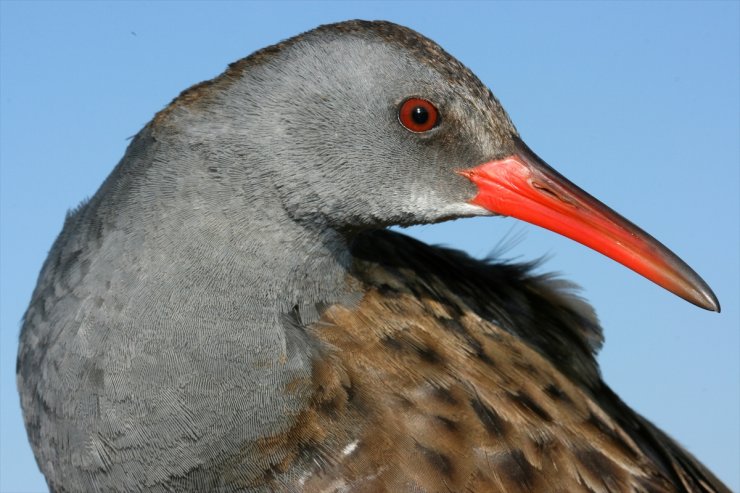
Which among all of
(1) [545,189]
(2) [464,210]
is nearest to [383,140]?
(2) [464,210]

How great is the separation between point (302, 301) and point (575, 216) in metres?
1.20

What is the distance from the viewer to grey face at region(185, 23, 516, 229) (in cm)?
377

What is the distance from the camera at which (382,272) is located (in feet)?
14.1

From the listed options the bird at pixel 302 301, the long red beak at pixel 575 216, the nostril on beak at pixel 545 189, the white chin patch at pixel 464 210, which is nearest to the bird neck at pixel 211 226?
the bird at pixel 302 301

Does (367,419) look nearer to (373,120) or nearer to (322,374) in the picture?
(322,374)

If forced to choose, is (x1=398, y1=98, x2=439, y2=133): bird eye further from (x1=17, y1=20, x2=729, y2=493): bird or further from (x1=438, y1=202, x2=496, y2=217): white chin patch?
(x1=438, y1=202, x2=496, y2=217): white chin patch

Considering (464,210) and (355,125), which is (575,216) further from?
(355,125)

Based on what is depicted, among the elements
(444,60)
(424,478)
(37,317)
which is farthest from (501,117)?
(37,317)

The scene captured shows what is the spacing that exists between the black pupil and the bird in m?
0.01

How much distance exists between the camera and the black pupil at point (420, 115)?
151 inches

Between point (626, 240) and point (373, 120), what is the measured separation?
1169 millimetres

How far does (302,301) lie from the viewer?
3922 millimetres

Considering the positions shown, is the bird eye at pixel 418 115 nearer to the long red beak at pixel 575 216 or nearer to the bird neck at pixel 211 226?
the long red beak at pixel 575 216

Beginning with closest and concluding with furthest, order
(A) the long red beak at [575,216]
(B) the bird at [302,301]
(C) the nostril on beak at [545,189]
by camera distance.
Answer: (B) the bird at [302,301] < (A) the long red beak at [575,216] < (C) the nostril on beak at [545,189]
